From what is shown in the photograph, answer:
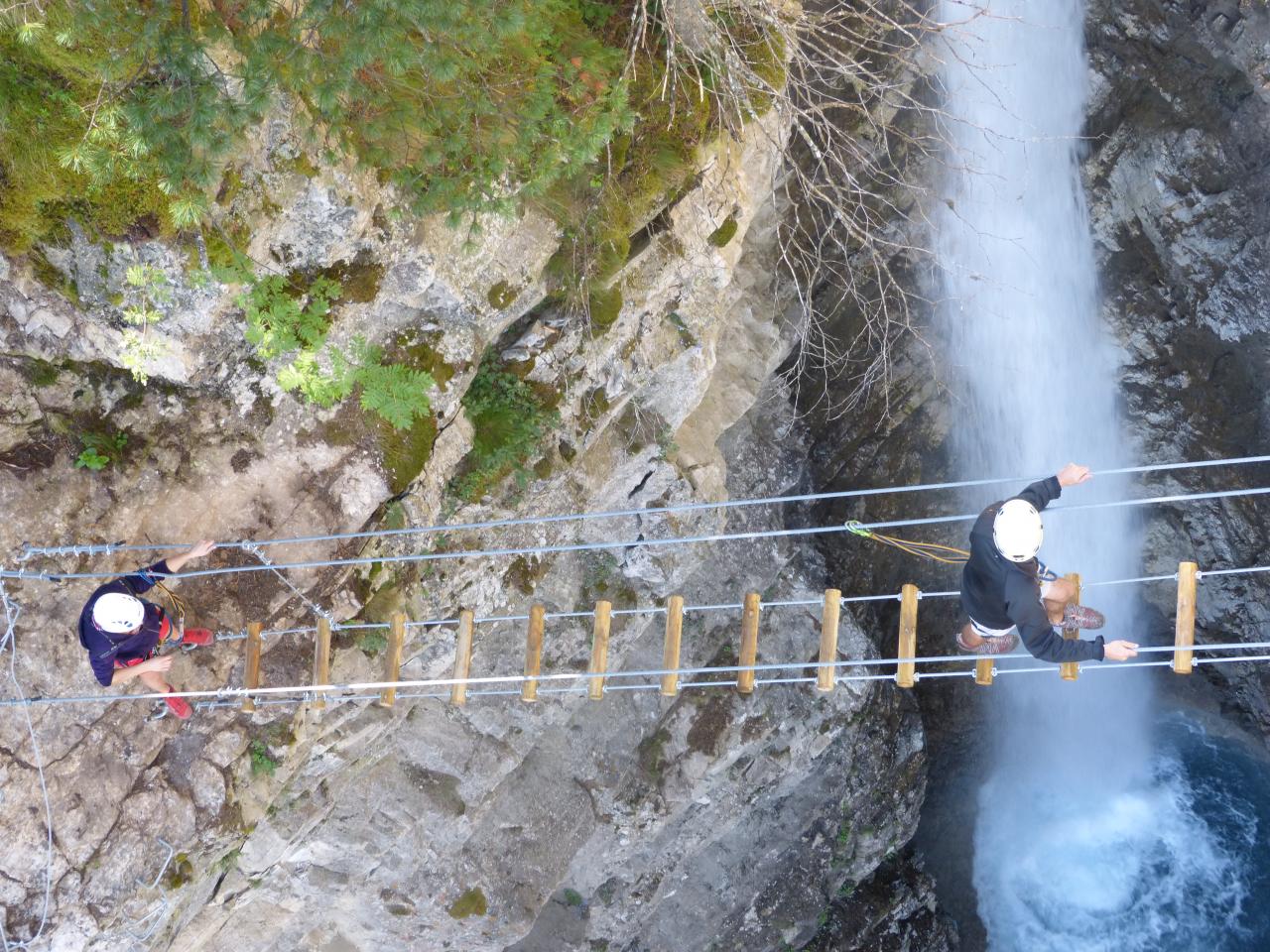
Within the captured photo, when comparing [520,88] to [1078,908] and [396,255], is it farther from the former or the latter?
[1078,908]

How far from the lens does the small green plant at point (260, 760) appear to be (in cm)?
734

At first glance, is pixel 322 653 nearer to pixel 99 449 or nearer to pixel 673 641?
pixel 99 449

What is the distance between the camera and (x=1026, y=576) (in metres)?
5.61

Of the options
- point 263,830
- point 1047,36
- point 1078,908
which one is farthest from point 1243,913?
point 263,830

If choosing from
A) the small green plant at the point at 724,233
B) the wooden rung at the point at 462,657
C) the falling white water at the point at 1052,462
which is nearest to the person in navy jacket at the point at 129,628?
the wooden rung at the point at 462,657

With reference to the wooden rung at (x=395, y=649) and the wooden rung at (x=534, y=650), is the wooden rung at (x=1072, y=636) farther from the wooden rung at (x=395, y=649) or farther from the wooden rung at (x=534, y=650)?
the wooden rung at (x=395, y=649)

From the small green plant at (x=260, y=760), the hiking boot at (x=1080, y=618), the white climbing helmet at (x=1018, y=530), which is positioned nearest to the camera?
the white climbing helmet at (x=1018, y=530)

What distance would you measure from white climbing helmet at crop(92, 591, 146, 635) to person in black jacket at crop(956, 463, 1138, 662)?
229 inches

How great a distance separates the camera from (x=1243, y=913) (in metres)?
12.6

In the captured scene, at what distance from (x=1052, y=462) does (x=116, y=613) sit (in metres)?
11.2

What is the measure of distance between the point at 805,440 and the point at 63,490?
8.97 meters

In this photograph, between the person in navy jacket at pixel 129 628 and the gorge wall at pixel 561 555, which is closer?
the person in navy jacket at pixel 129 628

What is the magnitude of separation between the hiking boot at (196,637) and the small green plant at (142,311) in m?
2.05

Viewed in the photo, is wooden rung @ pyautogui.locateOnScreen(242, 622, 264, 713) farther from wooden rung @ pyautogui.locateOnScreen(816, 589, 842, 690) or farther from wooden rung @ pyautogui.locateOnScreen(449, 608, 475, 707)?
wooden rung @ pyautogui.locateOnScreen(816, 589, 842, 690)
